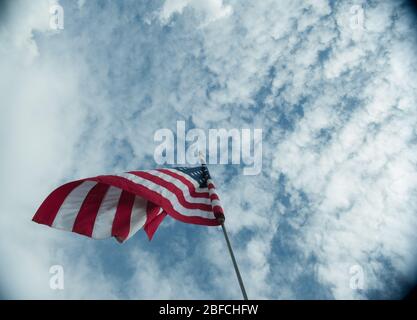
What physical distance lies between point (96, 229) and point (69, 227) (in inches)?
24.1

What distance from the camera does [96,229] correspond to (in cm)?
665

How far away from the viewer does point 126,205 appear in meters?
7.25

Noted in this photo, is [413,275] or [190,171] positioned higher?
[190,171]

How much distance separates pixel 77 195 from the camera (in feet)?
23.7

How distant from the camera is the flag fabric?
21.8 feet

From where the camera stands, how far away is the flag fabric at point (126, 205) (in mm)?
6645
